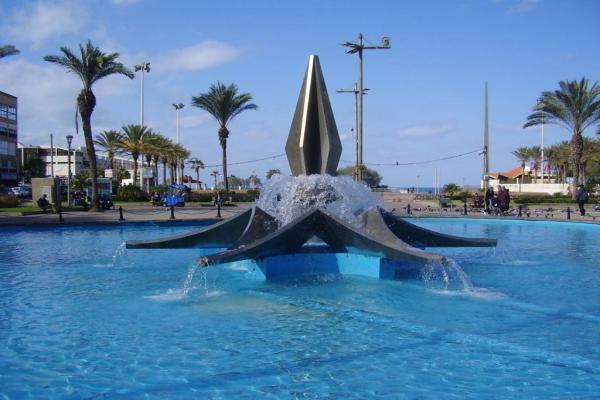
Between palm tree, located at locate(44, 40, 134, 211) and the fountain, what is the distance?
1977cm

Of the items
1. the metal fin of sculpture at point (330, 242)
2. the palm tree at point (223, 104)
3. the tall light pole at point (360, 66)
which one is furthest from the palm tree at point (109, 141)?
the metal fin of sculpture at point (330, 242)

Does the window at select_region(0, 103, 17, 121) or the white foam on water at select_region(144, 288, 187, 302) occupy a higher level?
the window at select_region(0, 103, 17, 121)

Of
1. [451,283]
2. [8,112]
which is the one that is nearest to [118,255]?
[451,283]

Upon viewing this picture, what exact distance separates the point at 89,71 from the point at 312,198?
70.3ft

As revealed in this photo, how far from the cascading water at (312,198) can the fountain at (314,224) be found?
0.07 ft

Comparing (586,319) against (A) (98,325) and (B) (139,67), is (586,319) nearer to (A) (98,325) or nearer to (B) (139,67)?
(A) (98,325)

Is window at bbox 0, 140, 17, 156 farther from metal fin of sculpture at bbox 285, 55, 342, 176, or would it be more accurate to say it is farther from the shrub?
metal fin of sculpture at bbox 285, 55, 342, 176

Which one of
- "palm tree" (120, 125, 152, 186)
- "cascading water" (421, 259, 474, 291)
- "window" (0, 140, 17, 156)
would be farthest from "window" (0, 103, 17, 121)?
"cascading water" (421, 259, 474, 291)

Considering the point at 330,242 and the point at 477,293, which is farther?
the point at 330,242

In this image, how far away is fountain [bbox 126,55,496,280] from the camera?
9852 millimetres

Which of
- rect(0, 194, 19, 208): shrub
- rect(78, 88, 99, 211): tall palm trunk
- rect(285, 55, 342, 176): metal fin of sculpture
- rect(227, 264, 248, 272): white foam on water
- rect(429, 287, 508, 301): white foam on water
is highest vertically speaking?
rect(78, 88, 99, 211): tall palm trunk

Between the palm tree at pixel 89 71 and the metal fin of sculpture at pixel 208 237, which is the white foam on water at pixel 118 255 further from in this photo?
the palm tree at pixel 89 71

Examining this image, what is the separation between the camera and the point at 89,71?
2858 cm

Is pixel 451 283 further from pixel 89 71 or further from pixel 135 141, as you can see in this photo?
pixel 135 141
